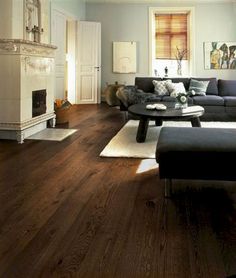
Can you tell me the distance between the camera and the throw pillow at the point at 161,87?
726 centimetres

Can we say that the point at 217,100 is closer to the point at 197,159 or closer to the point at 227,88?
the point at 227,88

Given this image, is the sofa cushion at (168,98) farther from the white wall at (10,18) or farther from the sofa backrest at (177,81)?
the white wall at (10,18)

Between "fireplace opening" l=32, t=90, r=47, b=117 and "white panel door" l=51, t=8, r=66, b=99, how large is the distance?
250cm

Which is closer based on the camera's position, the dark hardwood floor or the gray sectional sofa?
the dark hardwood floor

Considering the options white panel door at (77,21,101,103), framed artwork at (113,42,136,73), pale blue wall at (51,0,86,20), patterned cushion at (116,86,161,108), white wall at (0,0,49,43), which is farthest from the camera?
framed artwork at (113,42,136,73)

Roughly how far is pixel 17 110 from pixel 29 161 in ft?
3.98

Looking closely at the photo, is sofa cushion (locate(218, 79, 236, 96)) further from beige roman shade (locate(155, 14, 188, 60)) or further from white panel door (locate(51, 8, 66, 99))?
white panel door (locate(51, 8, 66, 99))

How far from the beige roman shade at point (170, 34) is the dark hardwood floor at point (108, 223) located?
712 centimetres

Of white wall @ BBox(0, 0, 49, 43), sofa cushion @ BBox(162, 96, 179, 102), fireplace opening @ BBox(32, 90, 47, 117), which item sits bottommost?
fireplace opening @ BBox(32, 90, 47, 117)

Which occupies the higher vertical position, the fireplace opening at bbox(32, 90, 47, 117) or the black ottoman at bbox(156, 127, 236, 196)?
the fireplace opening at bbox(32, 90, 47, 117)

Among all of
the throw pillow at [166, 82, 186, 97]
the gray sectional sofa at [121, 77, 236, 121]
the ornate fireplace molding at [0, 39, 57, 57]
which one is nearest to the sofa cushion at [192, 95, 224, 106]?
the gray sectional sofa at [121, 77, 236, 121]

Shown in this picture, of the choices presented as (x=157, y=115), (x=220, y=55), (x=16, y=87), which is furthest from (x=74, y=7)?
(x=157, y=115)

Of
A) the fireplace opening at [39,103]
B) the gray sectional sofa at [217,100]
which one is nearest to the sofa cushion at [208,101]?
the gray sectional sofa at [217,100]

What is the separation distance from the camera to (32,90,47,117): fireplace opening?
5.30 metres
